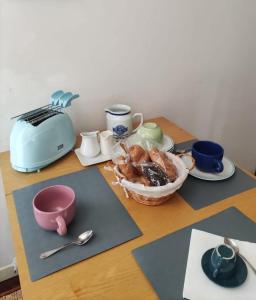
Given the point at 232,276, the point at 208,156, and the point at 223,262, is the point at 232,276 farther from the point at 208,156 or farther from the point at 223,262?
the point at 208,156

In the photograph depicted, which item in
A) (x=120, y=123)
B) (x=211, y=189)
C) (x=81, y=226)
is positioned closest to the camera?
(x=81, y=226)

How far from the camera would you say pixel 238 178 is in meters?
0.78

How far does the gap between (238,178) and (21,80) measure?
773 mm

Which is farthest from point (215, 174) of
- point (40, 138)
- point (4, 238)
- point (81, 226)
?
point (4, 238)

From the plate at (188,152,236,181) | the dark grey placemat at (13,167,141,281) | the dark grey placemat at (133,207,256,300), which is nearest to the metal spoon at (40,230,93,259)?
the dark grey placemat at (13,167,141,281)

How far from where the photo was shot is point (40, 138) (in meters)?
0.80

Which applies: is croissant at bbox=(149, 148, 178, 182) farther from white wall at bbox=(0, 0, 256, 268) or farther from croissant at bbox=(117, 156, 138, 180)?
white wall at bbox=(0, 0, 256, 268)

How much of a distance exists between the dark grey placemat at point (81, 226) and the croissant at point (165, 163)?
0.14 metres

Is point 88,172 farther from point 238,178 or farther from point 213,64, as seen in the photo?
point 213,64

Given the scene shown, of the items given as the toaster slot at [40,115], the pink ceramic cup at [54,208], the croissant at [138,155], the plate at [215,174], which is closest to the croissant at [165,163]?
the croissant at [138,155]

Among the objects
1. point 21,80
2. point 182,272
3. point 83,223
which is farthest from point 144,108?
point 182,272

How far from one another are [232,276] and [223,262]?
0.04 m

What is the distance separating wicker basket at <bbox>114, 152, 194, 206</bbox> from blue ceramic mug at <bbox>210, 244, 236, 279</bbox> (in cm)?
18

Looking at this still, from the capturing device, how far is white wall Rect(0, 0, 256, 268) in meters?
0.88
